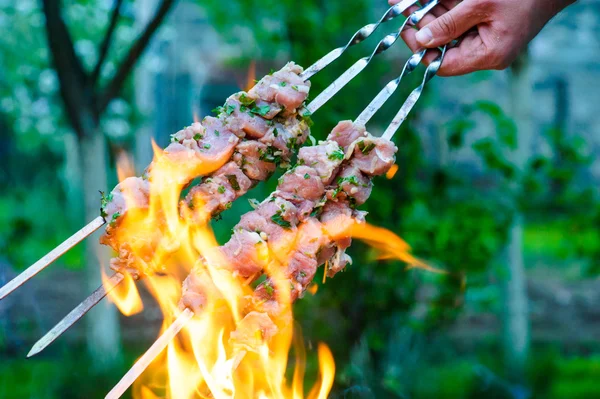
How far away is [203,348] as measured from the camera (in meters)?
2.34

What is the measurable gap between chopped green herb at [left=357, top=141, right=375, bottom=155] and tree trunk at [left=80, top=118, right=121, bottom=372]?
10.4 feet

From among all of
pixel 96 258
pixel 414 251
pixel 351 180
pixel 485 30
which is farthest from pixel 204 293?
pixel 96 258

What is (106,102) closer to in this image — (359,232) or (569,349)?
(359,232)

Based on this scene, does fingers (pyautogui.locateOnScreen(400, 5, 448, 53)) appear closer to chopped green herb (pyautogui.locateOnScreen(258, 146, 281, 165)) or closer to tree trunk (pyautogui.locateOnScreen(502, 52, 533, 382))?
chopped green herb (pyautogui.locateOnScreen(258, 146, 281, 165))

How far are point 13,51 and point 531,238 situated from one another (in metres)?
8.44

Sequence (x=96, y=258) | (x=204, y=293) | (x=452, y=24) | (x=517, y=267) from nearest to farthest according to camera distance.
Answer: (x=204, y=293)
(x=452, y=24)
(x=96, y=258)
(x=517, y=267)

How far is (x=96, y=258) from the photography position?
5.15 m

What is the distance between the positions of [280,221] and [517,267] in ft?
11.9

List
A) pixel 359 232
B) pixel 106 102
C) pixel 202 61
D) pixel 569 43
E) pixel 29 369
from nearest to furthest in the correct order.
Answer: pixel 359 232, pixel 106 102, pixel 29 369, pixel 569 43, pixel 202 61

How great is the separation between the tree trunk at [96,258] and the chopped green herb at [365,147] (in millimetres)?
3163

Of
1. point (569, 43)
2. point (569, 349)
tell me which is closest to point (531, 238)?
point (569, 43)

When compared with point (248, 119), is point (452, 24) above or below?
below

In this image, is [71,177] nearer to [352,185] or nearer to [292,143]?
[292,143]

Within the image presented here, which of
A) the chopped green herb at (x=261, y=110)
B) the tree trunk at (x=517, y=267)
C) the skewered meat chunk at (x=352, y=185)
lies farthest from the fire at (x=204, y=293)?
the tree trunk at (x=517, y=267)
